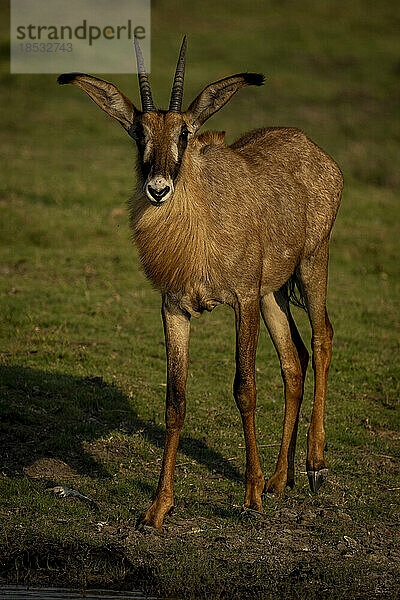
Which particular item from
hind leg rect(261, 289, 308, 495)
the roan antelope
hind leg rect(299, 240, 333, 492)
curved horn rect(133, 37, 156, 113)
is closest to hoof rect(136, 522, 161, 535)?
the roan antelope

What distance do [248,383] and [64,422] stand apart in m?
2.36

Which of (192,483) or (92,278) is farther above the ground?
(92,278)

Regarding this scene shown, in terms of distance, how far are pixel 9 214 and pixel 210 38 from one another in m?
20.5

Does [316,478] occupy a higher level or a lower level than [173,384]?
lower

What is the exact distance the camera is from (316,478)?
7484 mm

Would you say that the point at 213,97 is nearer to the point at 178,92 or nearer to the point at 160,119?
the point at 178,92

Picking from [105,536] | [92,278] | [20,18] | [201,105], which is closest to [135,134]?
[201,105]

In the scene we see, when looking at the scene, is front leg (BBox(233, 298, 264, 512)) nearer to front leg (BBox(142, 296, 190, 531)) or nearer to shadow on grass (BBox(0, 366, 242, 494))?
front leg (BBox(142, 296, 190, 531))

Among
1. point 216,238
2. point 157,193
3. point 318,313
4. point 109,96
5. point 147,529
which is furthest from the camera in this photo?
point 318,313

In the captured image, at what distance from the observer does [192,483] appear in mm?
7434

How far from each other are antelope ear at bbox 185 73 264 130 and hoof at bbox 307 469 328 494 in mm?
3029

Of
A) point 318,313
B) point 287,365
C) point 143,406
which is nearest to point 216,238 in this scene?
point 287,365

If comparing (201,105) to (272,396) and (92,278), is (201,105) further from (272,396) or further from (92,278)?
(92,278)

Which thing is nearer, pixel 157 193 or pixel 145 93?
pixel 157 193
